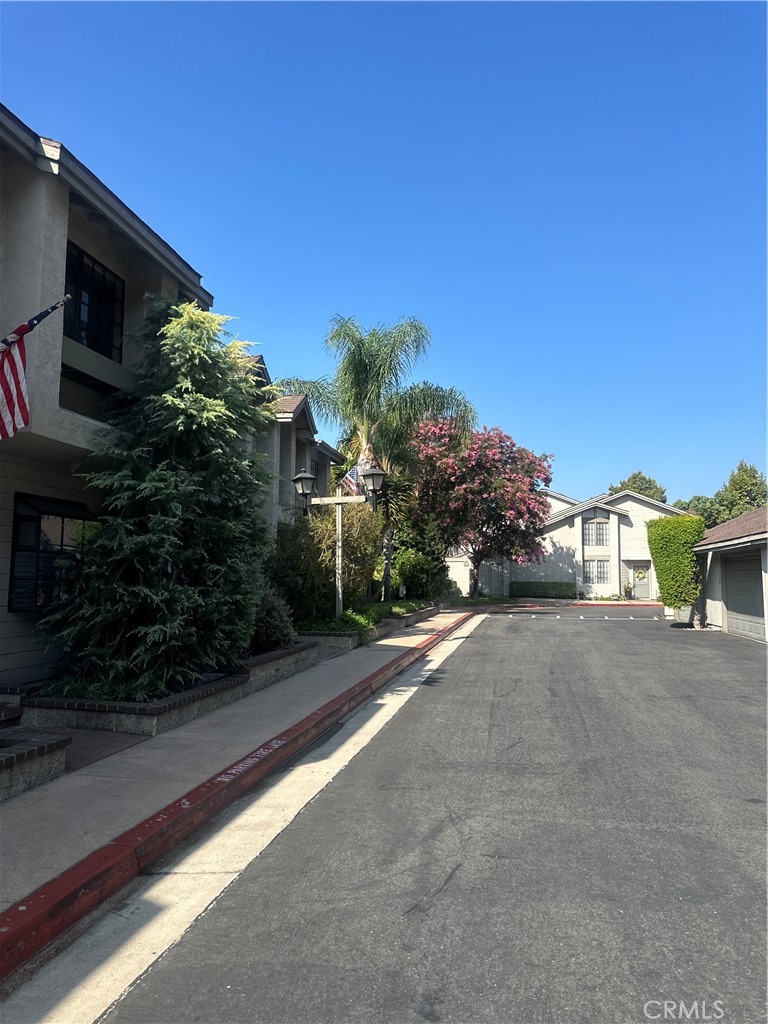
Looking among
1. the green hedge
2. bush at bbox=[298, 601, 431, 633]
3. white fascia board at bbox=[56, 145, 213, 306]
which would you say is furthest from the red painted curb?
the green hedge

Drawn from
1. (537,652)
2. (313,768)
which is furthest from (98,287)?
(537,652)

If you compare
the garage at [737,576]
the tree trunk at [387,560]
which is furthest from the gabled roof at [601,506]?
the tree trunk at [387,560]

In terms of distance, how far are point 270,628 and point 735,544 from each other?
1343cm

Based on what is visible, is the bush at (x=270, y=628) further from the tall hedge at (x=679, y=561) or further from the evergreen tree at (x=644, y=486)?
the evergreen tree at (x=644, y=486)

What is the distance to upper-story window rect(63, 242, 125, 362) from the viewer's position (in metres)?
9.60

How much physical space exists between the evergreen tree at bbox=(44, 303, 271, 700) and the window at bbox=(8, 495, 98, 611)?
1.90 ft

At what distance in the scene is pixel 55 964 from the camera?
11.5 feet

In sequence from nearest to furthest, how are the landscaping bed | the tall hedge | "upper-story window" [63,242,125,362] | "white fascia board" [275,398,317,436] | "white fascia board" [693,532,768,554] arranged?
"upper-story window" [63,242,125,362], the landscaping bed, "white fascia board" [693,532,768,554], "white fascia board" [275,398,317,436], the tall hedge

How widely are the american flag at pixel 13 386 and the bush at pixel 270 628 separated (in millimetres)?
6099

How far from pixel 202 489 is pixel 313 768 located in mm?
3703

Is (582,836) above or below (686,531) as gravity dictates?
below

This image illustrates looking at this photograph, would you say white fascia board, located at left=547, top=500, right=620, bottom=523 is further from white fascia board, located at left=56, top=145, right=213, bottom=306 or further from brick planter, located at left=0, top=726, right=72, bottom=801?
brick planter, located at left=0, top=726, right=72, bottom=801

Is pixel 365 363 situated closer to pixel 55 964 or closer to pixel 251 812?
pixel 251 812

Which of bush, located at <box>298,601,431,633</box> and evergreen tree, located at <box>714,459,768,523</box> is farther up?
evergreen tree, located at <box>714,459,768,523</box>
